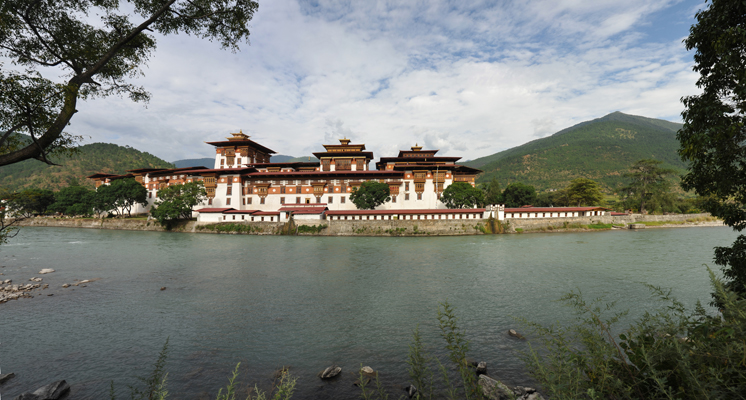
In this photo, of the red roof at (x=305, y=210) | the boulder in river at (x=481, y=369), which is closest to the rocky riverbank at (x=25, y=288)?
the boulder in river at (x=481, y=369)

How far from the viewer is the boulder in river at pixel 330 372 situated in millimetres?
8227

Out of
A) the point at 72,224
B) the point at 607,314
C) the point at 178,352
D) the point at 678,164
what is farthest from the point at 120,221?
the point at 678,164

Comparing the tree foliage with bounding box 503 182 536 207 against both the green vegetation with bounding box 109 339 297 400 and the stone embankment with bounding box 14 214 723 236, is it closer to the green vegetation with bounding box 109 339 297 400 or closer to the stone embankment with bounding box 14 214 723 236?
the stone embankment with bounding box 14 214 723 236

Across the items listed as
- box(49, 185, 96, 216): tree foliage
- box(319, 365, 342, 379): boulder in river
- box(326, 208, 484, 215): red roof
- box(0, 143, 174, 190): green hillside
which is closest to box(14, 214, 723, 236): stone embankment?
box(326, 208, 484, 215): red roof

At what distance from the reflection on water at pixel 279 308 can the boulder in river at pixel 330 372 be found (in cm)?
30

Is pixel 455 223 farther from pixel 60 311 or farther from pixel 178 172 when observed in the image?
pixel 178 172

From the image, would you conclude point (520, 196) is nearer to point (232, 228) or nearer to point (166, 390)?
point (232, 228)

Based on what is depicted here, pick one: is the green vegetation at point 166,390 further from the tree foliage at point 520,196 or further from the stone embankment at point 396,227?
the tree foliage at point 520,196

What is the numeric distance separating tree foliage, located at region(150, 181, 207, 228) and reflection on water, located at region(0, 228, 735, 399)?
21332 mm

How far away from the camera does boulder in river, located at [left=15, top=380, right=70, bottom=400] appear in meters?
6.99

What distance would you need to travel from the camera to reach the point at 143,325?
11562 mm

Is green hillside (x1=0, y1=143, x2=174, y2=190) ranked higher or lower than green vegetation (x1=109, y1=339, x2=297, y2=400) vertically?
higher

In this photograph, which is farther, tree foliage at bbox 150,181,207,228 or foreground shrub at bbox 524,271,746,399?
tree foliage at bbox 150,181,207,228

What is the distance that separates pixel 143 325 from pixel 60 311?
15.6 feet
